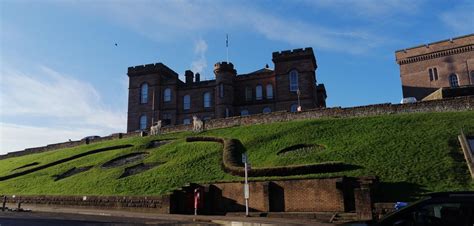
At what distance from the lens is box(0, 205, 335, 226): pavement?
17.5 meters

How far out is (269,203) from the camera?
21.8m

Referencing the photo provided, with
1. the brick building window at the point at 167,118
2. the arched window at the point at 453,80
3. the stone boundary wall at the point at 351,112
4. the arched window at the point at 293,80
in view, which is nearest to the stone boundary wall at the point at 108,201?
the stone boundary wall at the point at 351,112

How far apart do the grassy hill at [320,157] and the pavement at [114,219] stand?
2.83 metres

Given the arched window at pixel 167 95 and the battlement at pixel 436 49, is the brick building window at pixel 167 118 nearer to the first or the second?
the arched window at pixel 167 95

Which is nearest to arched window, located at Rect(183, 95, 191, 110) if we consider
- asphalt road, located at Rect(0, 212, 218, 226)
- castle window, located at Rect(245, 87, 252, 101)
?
castle window, located at Rect(245, 87, 252, 101)

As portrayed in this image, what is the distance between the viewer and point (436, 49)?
64.3 metres

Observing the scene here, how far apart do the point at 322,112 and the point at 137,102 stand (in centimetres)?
3591

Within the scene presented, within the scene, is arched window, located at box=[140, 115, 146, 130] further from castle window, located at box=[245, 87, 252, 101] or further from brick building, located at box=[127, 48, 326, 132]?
castle window, located at box=[245, 87, 252, 101]

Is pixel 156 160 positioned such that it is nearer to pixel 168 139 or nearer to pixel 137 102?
pixel 168 139

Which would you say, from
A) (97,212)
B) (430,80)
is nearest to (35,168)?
(97,212)

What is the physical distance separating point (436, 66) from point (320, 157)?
47090 millimetres

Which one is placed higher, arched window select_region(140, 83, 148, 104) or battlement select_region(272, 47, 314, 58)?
battlement select_region(272, 47, 314, 58)

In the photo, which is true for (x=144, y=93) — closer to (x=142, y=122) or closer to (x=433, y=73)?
(x=142, y=122)

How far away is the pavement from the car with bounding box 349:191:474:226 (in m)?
10.3
